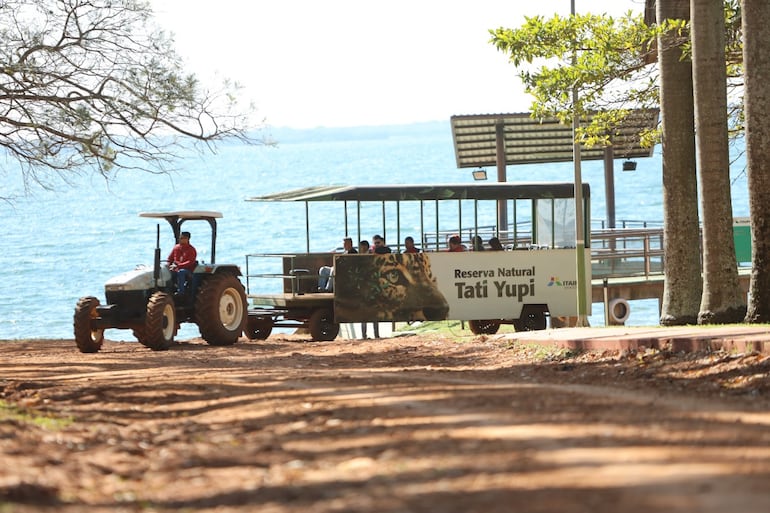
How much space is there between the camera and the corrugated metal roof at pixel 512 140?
3488cm

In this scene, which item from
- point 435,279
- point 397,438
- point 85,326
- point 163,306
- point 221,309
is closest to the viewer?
point 397,438

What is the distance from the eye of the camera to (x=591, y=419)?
9.14 m

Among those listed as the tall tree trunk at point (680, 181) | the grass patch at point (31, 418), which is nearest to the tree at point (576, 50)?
the tall tree trunk at point (680, 181)

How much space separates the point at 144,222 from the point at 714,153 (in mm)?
90864

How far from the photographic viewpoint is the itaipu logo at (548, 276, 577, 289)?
23531mm

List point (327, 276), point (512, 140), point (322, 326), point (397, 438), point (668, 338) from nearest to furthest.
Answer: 1. point (397, 438)
2. point (668, 338)
3. point (322, 326)
4. point (327, 276)
5. point (512, 140)

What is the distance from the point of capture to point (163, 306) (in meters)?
19.5

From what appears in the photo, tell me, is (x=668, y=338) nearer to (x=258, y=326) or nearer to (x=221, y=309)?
(x=221, y=309)

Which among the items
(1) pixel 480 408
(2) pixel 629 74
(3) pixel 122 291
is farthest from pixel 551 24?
(1) pixel 480 408

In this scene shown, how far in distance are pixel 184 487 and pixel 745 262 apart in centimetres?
2554

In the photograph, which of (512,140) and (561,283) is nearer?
(561,283)

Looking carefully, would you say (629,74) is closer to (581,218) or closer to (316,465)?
(581,218)

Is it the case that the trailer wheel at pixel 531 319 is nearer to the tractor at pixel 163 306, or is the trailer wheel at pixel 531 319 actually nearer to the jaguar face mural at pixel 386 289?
the jaguar face mural at pixel 386 289

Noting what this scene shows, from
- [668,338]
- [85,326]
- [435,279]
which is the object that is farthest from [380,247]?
[668,338]
